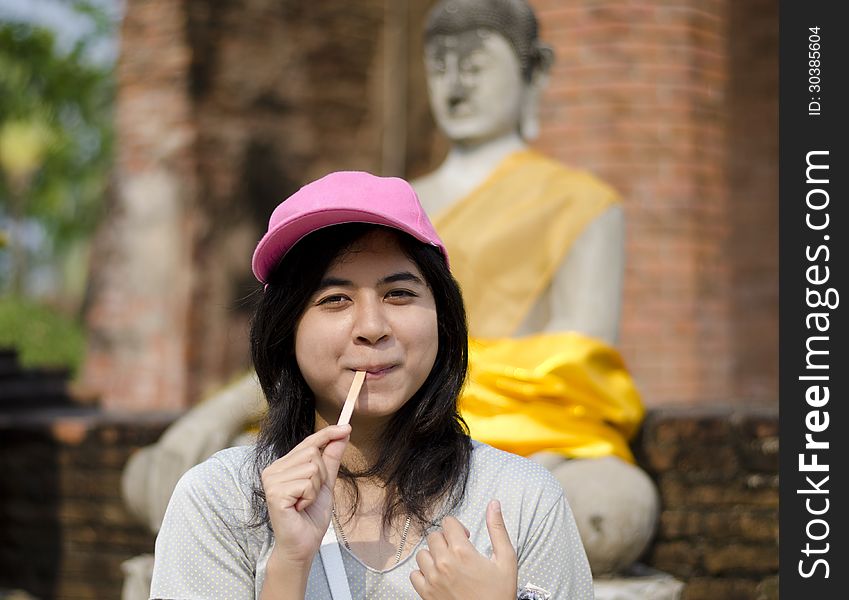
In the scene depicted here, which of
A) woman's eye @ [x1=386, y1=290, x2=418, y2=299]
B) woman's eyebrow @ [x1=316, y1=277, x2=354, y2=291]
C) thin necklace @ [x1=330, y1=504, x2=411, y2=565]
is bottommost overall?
thin necklace @ [x1=330, y1=504, x2=411, y2=565]

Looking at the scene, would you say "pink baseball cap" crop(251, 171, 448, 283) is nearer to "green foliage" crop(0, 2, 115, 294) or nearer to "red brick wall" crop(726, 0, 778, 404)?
"red brick wall" crop(726, 0, 778, 404)

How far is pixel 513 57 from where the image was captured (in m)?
3.28

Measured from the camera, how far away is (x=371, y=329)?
5.22ft

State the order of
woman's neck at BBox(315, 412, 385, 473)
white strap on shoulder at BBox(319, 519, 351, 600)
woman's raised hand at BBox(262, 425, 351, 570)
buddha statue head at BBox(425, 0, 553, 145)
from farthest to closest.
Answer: buddha statue head at BBox(425, 0, 553, 145) → woman's neck at BBox(315, 412, 385, 473) → white strap on shoulder at BBox(319, 519, 351, 600) → woman's raised hand at BBox(262, 425, 351, 570)

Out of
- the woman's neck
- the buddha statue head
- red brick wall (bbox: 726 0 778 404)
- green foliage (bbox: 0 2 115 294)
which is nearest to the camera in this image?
the woman's neck

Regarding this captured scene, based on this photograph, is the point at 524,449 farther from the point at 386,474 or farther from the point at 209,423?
the point at 386,474

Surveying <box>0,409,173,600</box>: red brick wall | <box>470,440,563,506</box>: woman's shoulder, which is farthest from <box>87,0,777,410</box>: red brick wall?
<box>470,440,563,506</box>: woman's shoulder

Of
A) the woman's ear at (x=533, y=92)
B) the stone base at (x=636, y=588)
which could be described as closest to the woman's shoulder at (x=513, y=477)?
the stone base at (x=636, y=588)

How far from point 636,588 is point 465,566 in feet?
4.97

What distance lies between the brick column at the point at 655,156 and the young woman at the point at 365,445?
125 inches

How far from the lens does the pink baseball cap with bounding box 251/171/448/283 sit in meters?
1.58

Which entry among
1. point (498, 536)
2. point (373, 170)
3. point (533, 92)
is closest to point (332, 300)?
point (498, 536)

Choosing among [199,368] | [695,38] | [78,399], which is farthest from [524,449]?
[199,368]

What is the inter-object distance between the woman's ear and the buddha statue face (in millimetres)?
61
